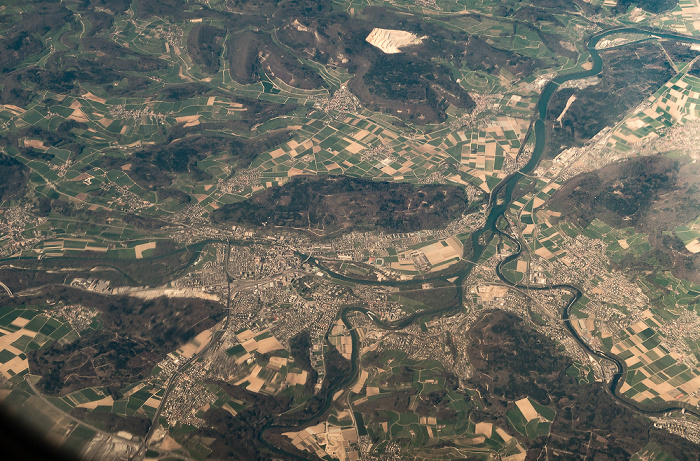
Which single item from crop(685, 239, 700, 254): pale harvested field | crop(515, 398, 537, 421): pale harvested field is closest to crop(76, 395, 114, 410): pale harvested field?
crop(515, 398, 537, 421): pale harvested field

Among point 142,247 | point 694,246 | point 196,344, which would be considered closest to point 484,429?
point 196,344

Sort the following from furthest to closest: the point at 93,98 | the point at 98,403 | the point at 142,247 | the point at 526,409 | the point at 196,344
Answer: the point at 93,98 → the point at 142,247 → the point at 196,344 → the point at 526,409 → the point at 98,403

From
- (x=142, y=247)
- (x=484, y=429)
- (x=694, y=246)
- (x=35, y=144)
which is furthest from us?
(x=35, y=144)

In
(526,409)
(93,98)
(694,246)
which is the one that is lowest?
(526,409)

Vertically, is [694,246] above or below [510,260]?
above

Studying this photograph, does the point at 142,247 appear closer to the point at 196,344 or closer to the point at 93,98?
the point at 196,344

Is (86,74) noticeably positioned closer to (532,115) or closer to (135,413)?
(135,413)

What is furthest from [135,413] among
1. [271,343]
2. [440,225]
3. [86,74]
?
[86,74]

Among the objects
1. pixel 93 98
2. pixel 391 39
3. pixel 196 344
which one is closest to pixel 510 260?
pixel 196 344

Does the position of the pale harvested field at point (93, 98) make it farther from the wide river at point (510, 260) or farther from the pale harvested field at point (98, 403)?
the pale harvested field at point (98, 403)

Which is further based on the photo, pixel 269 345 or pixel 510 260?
pixel 510 260

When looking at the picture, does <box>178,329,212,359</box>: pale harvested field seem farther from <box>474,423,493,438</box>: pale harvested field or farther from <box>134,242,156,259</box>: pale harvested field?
<box>474,423,493,438</box>: pale harvested field
